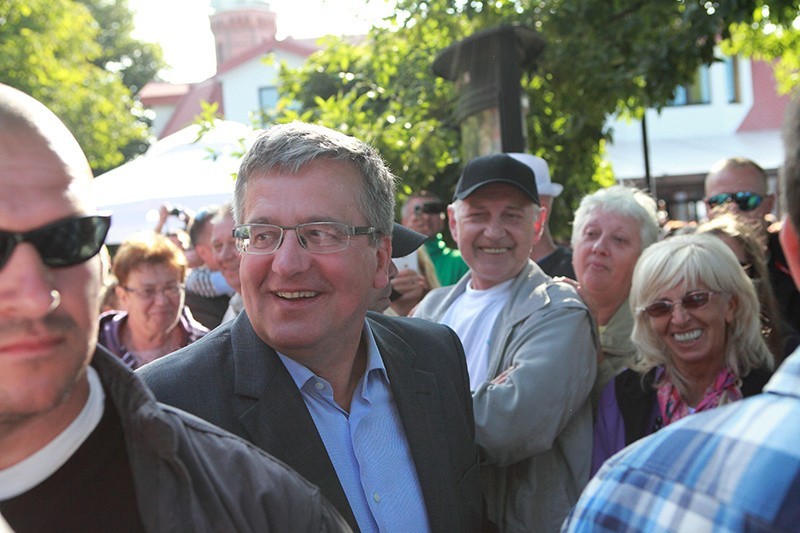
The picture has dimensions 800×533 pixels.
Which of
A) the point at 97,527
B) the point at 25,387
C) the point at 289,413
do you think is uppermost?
the point at 25,387

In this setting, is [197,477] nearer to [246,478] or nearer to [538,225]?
[246,478]

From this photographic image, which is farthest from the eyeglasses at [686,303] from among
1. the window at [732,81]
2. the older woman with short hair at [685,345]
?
the window at [732,81]

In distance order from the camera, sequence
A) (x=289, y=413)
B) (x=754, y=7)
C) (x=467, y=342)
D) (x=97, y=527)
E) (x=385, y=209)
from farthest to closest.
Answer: (x=754, y=7), (x=467, y=342), (x=385, y=209), (x=289, y=413), (x=97, y=527)

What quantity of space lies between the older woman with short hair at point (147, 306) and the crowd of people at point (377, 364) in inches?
0.6

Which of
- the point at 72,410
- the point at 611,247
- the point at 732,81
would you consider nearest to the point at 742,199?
the point at 611,247

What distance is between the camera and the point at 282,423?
2250 millimetres

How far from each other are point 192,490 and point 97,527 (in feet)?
0.46

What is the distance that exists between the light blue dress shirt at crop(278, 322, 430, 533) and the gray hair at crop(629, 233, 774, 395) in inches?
54.0

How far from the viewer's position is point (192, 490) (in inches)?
55.2

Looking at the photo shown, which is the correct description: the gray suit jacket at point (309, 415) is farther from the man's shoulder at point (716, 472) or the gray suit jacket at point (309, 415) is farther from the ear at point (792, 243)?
the ear at point (792, 243)

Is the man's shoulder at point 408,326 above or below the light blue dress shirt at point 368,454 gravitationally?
above

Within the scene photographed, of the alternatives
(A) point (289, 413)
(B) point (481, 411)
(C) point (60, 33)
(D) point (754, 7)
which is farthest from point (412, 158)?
(C) point (60, 33)

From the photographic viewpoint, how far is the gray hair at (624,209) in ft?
14.4

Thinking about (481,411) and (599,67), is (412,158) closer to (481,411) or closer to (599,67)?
(599,67)
